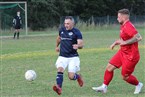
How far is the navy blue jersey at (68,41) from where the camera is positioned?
10.7m

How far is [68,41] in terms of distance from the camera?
10.7 meters

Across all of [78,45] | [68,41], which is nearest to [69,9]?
[68,41]

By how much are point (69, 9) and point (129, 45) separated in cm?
5468

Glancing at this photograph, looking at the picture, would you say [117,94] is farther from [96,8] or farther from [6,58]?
[96,8]

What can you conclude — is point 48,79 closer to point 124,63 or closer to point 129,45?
point 124,63

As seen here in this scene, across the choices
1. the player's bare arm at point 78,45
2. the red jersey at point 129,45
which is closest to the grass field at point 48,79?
the red jersey at point 129,45

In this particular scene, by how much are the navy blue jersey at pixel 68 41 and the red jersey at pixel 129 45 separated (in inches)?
42.7

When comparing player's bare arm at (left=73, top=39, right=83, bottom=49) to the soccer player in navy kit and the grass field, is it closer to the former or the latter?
the soccer player in navy kit

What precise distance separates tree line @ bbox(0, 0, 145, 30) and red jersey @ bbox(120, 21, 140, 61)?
46.6m

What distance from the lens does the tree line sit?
5719 centimetres

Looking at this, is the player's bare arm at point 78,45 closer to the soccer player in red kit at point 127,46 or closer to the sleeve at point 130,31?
the soccer player in red kit at point 127,46

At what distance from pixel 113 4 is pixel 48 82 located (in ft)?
199

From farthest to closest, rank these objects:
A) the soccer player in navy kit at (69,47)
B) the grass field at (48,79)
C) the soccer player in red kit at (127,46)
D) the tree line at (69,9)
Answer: the tree line at (69,9) < the soccer player in navy kit at (69,47) < the grass field at (48,79) < the soccer player in red kit at (127,46)

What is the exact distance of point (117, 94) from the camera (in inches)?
401
